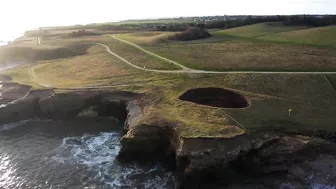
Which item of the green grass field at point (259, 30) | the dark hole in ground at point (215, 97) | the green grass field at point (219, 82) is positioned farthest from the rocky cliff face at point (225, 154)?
the green grass field at point (259, 30)

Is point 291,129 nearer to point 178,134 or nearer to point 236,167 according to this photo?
point 236,167

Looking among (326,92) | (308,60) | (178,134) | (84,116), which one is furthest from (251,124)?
(308,60)

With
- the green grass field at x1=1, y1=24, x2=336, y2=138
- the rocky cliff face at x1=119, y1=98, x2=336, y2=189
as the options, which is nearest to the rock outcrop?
the green grass field at x1=1, y1=24, x2=336, y2=138

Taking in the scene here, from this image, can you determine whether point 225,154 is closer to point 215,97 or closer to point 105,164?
point 105,164

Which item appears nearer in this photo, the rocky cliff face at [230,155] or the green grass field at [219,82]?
the rocky cliff face at [230,155]

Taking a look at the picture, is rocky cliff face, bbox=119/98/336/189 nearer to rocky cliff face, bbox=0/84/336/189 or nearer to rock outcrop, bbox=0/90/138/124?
rocky cliff face, bbox=0/84/336/189

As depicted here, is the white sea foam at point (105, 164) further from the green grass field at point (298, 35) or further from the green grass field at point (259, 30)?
the green grass field at point (259, 30)

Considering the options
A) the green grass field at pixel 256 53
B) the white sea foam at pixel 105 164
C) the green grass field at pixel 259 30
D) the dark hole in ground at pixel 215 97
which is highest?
the green grass field at pixel 259 30

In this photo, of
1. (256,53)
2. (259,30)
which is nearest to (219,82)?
(256,53)
